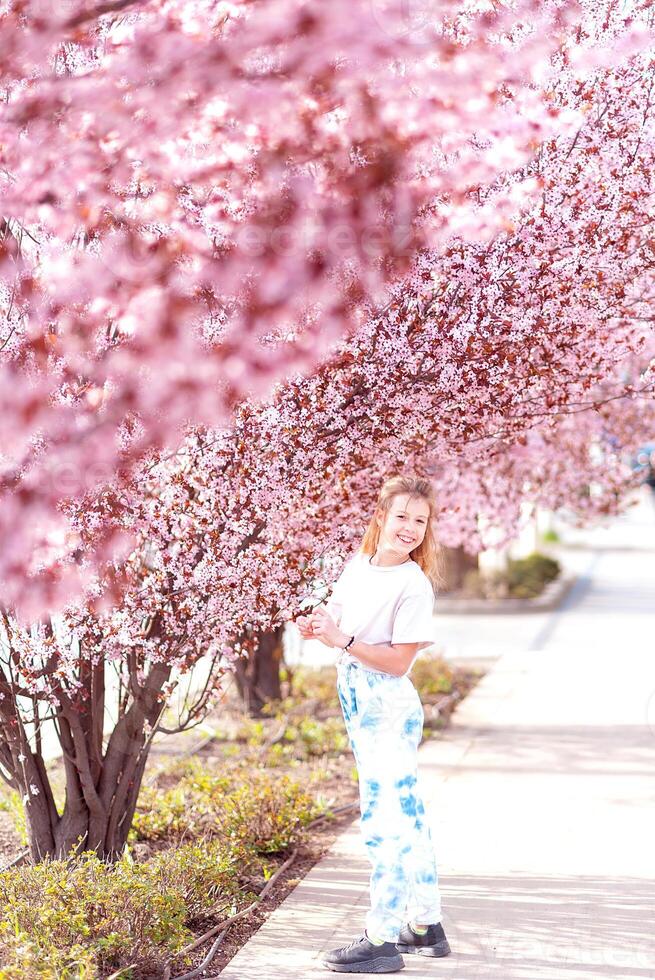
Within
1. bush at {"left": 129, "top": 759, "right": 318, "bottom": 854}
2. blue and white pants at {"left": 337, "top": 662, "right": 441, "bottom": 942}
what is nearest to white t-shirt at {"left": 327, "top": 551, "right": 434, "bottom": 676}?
blue and white pants at {"left": 337, "top": 662, "right": 441, "bottom": 942}

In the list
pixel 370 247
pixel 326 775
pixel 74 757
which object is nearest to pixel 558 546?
pixel 326 775

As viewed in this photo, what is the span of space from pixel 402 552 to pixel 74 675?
1.54m

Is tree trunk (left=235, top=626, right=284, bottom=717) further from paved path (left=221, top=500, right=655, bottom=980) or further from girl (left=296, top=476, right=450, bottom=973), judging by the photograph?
girl (left=296, top=476, right=450, bottom=973)

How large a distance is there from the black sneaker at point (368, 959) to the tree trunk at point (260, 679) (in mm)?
5127

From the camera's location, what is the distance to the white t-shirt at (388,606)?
13.8 ft

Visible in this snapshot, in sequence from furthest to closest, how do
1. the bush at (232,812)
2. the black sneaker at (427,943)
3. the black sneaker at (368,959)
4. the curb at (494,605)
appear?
the curb at (494,605) < the bush at (232,812) < the black sneaker at (427,943) < the black sneaker at (368,959)

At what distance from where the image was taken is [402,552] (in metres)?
4.35

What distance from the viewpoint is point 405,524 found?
4.33m

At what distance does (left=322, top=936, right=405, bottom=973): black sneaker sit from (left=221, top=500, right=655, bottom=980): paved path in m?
0.07

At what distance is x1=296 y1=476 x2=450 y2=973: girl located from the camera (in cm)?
418

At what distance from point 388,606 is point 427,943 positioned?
1.19 meters

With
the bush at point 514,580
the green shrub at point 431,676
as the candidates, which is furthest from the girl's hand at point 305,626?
the bush at point 514,580

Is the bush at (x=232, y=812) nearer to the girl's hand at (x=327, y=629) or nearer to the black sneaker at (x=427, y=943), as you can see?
the black sneaker at (x=427, y=943)

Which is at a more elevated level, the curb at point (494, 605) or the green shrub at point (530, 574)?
the green shrub at point (530, 574)
